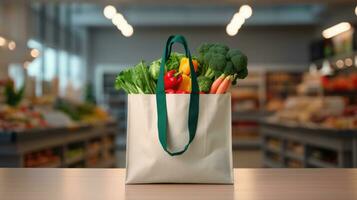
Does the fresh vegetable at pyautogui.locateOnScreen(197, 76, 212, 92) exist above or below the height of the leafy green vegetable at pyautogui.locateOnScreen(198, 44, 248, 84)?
below

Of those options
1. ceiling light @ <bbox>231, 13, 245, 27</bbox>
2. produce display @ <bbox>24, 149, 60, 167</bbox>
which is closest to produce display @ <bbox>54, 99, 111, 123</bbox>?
produce display @ <bbox>24, 149, 60, 167</bbox>

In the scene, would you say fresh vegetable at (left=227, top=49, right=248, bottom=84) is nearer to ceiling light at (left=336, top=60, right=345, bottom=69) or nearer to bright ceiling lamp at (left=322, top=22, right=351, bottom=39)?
bright ceiling lamp at (left=322, top=22, right=351, bottom=39)

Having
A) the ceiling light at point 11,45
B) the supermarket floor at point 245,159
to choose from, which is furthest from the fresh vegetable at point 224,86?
the supermarket floor at point 245,159

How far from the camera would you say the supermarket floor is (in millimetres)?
9594

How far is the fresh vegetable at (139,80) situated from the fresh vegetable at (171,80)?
0.18ft

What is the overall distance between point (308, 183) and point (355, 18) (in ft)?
35.6

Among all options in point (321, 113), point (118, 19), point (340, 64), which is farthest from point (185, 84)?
point (340, 64)

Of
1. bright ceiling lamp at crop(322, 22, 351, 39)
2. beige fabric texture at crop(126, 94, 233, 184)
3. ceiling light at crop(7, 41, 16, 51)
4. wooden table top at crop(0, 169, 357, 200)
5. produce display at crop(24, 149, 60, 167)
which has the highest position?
bright ceiling lamp at crop(322, 22, 351, 39)

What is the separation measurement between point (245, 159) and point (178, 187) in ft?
32.0

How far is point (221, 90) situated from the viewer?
1397 mm

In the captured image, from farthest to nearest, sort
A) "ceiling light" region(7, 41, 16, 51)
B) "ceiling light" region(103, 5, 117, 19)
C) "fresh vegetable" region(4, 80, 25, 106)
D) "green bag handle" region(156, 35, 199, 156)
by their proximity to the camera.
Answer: "ceiling light" region(103, 5, 117, 19) < "ceiling light" region(7, 41, 16, 51) < "fresh vegetable" region(4, 80, 25, 106) < "green bag handle" region(156, 35, 199, 156)

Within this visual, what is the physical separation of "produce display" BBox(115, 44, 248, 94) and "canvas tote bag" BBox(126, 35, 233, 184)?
5 cm

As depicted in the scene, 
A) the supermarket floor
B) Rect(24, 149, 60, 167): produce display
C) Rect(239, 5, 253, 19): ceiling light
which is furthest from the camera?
the supermarket floor

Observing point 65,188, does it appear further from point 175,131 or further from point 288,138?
point 288,138
